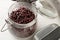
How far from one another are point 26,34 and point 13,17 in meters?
0.08

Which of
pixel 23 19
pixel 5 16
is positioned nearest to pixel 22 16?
pixel 23 19

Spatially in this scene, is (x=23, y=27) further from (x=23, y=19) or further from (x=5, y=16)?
(x=5, y=16)

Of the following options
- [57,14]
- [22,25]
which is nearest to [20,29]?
[22,25]

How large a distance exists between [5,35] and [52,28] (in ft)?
0.59

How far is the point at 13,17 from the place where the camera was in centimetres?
58

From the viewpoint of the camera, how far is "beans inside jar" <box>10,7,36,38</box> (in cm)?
57

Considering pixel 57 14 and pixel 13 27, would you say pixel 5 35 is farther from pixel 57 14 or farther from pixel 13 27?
pixel 57 14

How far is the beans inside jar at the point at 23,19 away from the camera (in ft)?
1.86

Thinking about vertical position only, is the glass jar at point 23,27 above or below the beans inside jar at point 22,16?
below

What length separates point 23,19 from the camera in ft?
1.87

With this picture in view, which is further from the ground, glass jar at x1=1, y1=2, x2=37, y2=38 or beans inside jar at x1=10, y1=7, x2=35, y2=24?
beans inside jar at x1=10, y1=7, x2=35, y2=24

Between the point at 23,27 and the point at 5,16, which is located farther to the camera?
the point at 5,16

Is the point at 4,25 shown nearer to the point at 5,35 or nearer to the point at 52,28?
the point at 5,35

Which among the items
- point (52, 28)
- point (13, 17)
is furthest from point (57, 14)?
point (13, 17)
